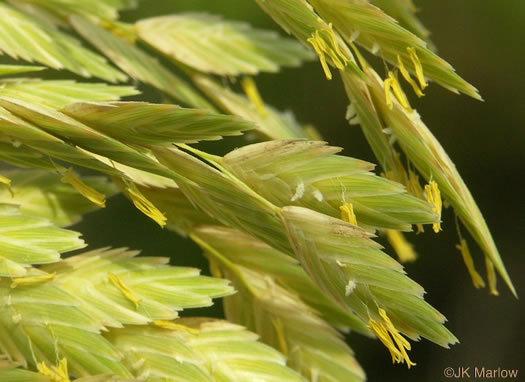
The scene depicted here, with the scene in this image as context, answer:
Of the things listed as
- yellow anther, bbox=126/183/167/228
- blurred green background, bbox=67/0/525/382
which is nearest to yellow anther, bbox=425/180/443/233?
yellow anther, bbox=126/183/167/228

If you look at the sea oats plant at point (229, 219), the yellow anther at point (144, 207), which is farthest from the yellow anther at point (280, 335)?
the yellow anther at point (144, 207)

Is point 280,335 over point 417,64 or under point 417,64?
under

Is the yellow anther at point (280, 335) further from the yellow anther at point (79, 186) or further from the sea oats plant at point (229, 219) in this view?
the yellow anther at point (79, 186)

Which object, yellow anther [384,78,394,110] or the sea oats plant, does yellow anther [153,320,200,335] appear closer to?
the sea oats plant

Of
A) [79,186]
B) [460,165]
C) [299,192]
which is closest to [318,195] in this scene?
[299,192]

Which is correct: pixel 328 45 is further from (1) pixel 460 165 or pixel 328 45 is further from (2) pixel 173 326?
(1) pixel 460 165

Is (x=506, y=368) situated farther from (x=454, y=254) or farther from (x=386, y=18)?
(x=386, y=18)
